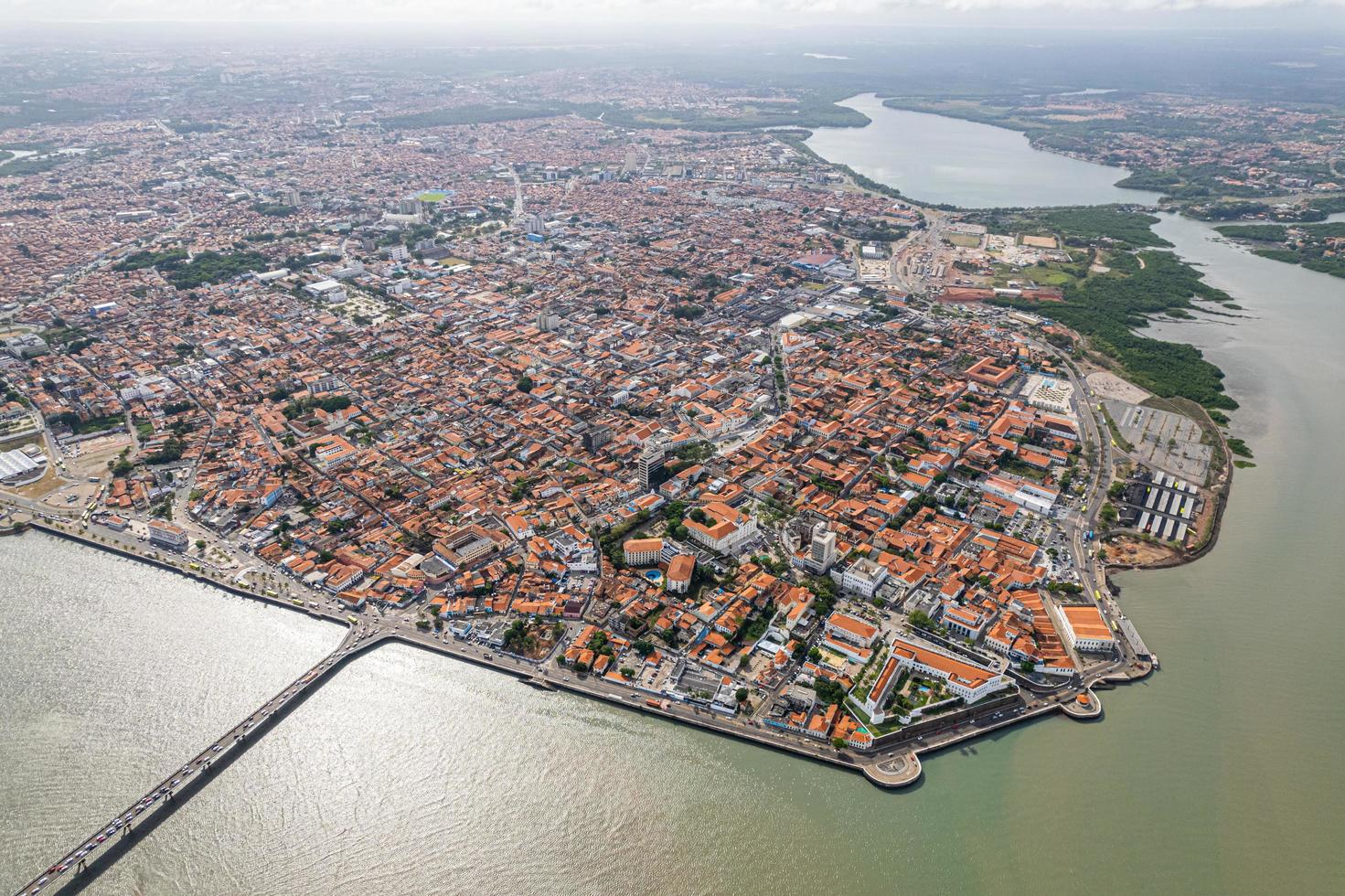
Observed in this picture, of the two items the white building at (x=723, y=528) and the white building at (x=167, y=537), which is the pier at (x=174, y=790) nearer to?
the white building at (x=167, y=537)

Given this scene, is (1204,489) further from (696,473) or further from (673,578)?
(673,578)

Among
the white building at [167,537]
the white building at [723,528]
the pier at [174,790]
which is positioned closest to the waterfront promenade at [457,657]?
the pier at [174,790]

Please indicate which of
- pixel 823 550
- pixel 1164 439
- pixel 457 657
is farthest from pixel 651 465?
pixel 1164 439

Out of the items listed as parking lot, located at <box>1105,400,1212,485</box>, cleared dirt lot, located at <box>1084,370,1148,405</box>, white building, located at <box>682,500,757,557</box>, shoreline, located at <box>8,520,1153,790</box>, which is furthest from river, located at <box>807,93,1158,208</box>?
A: shoreline, located at <box>8,520,1153,790</box>

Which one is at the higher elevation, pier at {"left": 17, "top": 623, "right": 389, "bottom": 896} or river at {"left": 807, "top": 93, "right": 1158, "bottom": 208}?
river at {"left": 807, "top": 93, "right": 1158, "bottom": 208}

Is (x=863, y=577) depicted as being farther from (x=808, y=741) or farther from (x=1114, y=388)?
(x=1114, y=388)

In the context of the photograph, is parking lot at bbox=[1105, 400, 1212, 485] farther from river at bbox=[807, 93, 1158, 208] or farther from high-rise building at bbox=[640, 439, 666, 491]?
river at bbox=[807, 93, 1158, 208]

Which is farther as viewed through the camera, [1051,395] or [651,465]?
[1051,395]

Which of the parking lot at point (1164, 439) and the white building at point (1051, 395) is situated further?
the white building at point (1051, 395)
